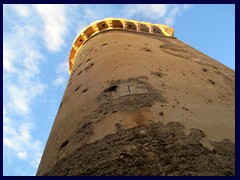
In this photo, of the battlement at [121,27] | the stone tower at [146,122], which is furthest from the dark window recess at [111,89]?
the battlement at [121,27]

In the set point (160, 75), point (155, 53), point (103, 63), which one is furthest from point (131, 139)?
point (155, 53)

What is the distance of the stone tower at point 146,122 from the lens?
8.91ft

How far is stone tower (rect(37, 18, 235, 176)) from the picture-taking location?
2715 millimetres

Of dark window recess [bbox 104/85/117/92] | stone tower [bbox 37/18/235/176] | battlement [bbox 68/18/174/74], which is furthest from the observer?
battlement [bbox 68/18/174/74]

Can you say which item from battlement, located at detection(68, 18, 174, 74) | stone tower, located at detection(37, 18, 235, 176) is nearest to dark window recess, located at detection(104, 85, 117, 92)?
stone tower, located at detection(37, 18, 235, 176)

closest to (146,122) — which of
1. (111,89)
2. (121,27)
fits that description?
(111,89)

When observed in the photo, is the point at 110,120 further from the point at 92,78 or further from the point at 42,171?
the point at 92,78

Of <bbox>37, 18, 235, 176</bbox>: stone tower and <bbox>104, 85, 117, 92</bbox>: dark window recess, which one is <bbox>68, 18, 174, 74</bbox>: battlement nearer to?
<bbox>37, 18, 235, 176</bbox>: stone tower

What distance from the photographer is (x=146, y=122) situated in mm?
3229

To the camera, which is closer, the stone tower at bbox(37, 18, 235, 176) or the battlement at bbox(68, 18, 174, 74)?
the stone tower at bbox(37, 18, 235, 176)

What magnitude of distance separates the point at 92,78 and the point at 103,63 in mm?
539

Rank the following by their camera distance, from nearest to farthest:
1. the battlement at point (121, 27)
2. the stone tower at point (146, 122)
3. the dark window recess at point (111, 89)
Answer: the stone tower at point (146, 122)
the dark window recess at point (111, 89)
the battlement at point (121, 27)

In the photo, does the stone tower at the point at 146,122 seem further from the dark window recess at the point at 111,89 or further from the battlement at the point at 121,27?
the battlement at the point at 121,27

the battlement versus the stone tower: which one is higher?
the battlement
